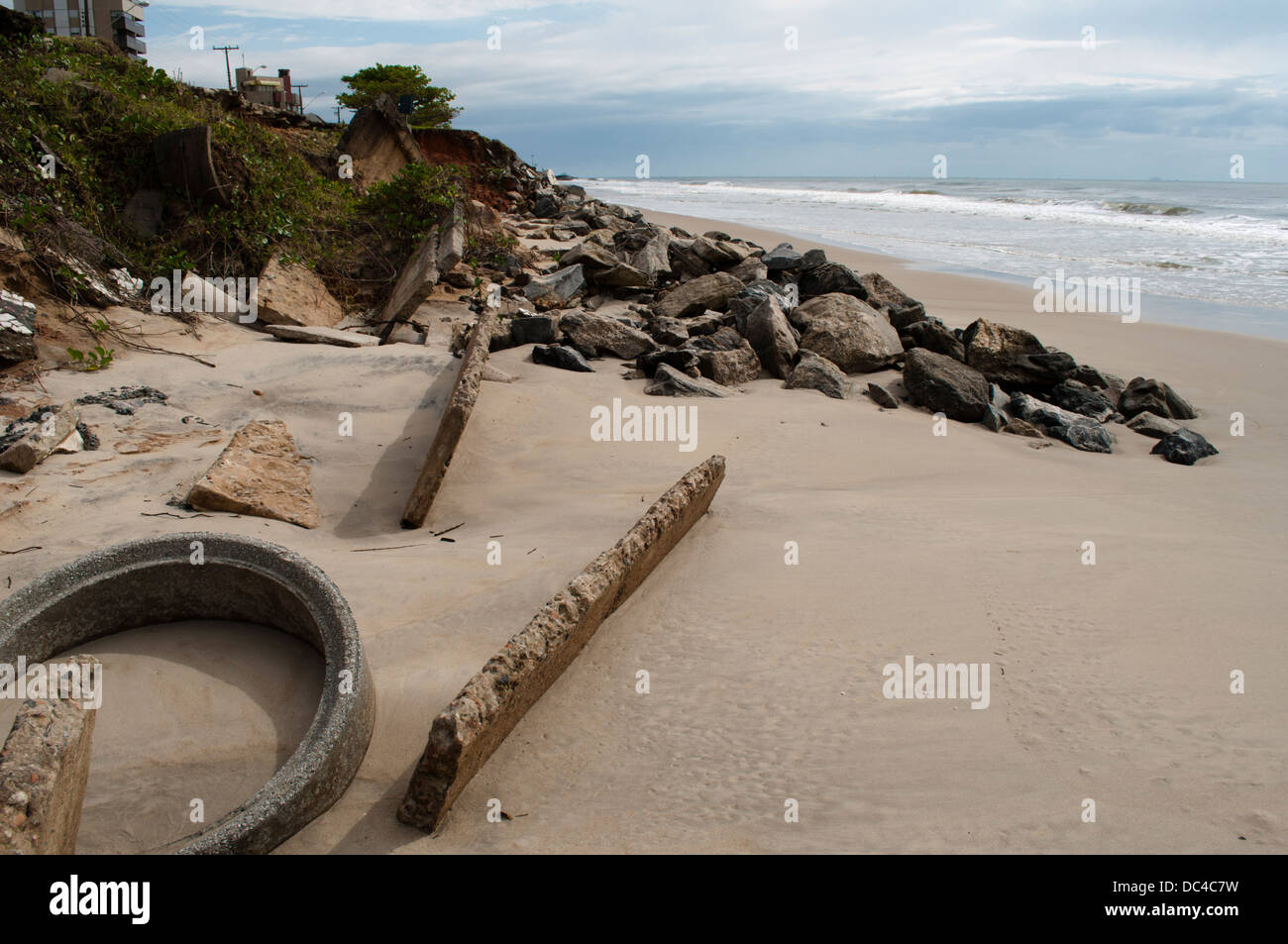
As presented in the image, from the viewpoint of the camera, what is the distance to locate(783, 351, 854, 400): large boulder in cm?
689

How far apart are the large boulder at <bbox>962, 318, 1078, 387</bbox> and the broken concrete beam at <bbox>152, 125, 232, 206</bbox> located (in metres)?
7.30

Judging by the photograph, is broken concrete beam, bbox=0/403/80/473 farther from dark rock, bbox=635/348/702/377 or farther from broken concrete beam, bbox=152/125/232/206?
broken concrete beam, bbox=152/125/232/206

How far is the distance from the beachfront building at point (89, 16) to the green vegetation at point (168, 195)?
2326cm

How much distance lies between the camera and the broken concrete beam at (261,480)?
3787 millimetres

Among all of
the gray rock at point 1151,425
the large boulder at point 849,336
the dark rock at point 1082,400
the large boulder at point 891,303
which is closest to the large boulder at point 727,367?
the large boulder at point 849,336

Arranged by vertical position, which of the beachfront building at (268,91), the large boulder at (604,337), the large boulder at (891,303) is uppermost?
the beachfront building at (268,91)

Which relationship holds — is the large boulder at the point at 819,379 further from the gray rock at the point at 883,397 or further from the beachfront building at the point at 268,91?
the beachfront building at the point at 268,91

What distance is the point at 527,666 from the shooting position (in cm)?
248

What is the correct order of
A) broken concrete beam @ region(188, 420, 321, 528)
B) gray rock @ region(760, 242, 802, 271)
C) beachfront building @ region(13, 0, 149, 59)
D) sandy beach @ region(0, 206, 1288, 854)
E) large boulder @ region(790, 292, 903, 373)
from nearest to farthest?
sandy beach @ region(0, 206, 1288, 854) < broken concrete beam @ region(188, 420, 321, 528) < large boulder @ region(790, 292, 903, 373) < gray rock @ region(760, 242, 802, 271) < beachfront building @ region(13, 0, 149, 59)

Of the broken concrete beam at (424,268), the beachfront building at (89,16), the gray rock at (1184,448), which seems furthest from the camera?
the beachfront building at (89,16)

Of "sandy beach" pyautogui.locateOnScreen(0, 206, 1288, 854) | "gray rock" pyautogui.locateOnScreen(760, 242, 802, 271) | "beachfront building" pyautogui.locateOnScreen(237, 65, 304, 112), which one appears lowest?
"sandy beach" pyautogui.locateOnScreen(0, 206, 1288, 854)

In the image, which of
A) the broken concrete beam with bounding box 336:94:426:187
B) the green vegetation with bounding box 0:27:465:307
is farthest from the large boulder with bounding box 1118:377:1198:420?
the broken concrete beam with bounding box 336:94:426:187

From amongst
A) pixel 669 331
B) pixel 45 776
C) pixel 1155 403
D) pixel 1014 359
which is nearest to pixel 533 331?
pixel 669 331

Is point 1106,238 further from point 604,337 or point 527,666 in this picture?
point 527,666
